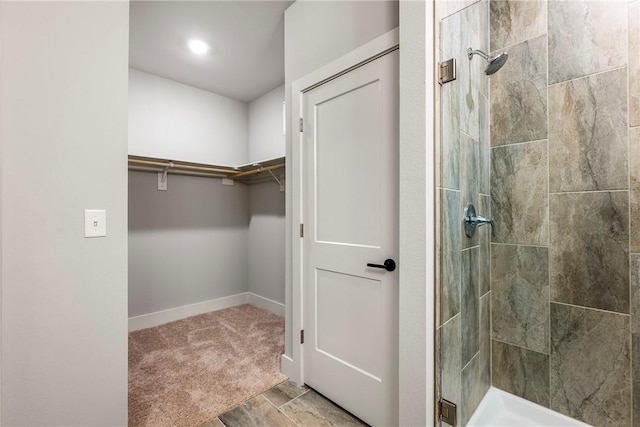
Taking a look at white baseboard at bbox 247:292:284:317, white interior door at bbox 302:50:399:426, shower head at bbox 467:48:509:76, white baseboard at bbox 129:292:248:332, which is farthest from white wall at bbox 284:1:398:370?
white baseboard at bbox 129:292:248:332

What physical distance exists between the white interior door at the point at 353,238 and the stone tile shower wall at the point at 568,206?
32.7 inches

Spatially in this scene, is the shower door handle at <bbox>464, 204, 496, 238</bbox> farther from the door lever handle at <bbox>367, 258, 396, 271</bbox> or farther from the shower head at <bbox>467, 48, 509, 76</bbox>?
the shower head at <bbox>467, 48, 509, 76</bbox>

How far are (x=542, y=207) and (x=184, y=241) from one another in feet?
10.7

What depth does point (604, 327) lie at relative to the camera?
4.71ft

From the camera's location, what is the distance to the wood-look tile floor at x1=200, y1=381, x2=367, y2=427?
1.55 metres

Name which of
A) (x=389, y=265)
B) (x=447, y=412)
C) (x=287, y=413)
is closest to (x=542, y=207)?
(x=389, y=265)

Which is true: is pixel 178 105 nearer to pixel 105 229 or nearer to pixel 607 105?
pixel 105 229

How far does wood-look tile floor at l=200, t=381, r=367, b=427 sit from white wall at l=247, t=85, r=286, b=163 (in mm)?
2336

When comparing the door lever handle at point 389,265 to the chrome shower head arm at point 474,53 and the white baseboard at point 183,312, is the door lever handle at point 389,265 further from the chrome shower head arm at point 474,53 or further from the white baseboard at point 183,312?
the white baseboard at point 183,312

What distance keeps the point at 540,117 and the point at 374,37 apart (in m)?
1.06

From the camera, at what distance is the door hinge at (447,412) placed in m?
1.27

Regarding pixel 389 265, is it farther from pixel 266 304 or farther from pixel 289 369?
pixel 266 304

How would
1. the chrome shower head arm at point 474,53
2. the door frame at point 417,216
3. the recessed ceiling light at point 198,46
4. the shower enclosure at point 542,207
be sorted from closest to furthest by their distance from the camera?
the door frame at point 417,216 → the shower enclosure at point 542,207 → the chrome shower head arm at point 474,53 → the recessed ceiling light at point 198,46

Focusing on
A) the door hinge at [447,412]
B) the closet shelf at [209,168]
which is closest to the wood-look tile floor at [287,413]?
the door hinge at [447,412]
